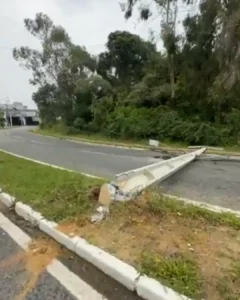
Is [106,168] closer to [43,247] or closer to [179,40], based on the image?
[43,247]

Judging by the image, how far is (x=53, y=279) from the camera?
2.73m

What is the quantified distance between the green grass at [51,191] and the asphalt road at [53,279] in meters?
0.86

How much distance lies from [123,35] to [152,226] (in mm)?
27096

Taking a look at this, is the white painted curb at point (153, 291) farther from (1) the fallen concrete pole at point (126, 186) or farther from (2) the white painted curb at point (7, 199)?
(2) the white painted curb at point (7, 199)

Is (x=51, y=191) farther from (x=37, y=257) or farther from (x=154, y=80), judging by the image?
(x=154, y=80)

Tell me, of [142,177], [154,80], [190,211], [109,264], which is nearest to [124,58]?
[154,80]

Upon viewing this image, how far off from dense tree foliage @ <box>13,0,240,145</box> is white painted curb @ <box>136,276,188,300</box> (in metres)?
13.0

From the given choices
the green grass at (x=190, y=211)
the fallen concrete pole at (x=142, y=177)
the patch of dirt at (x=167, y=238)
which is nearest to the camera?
the patch of dirt at (x=167, y=238)

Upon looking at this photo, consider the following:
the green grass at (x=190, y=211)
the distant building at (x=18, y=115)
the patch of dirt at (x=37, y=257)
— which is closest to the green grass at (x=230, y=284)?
the green grass at (x=190, y=211)

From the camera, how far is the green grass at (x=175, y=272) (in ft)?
7.77

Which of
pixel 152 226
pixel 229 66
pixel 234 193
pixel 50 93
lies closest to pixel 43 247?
pixel 152 226

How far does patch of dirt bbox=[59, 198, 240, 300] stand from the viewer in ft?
8.84

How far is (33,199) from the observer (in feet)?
16.0

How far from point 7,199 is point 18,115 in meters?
77.9
